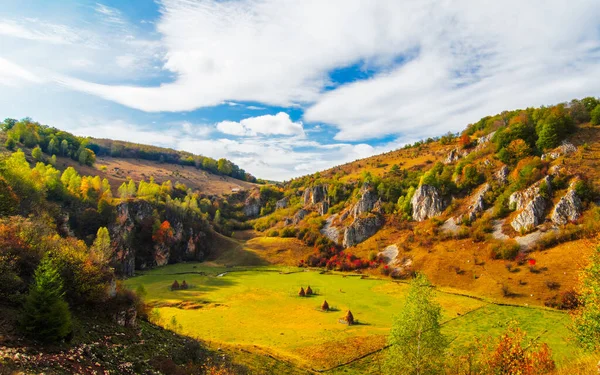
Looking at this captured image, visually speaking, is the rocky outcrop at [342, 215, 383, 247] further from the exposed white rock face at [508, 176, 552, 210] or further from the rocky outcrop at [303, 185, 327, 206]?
the exposed white rock face at [508, 176, 552, 210]

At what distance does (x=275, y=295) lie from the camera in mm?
69750

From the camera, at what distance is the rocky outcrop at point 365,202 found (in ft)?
410

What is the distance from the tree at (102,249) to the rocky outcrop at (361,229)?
74.0 metres

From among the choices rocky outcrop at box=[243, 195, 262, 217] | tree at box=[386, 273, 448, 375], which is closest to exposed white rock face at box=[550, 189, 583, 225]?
tree at box=[386, 273, 448, 375]

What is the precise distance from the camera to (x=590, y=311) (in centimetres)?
Answer: 2266

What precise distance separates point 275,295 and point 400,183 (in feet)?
262

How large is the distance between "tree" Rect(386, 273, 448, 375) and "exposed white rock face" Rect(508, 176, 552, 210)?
250 ft

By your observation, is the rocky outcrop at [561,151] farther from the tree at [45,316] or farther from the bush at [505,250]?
the tree at [45,316]

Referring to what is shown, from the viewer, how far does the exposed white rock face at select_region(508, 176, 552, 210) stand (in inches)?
3342

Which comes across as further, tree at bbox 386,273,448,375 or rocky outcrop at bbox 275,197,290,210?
rocky outcrop at bbox 275,197,290,210

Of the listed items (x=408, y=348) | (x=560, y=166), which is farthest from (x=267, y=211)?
(x=408, y=348)

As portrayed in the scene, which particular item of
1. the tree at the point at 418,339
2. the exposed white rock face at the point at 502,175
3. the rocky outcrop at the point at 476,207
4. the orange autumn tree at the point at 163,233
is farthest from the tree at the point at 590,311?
the orange autumn tree at the point at 163,233

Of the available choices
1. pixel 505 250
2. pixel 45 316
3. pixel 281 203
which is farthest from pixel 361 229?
pixel 45 316

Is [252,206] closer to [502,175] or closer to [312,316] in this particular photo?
[502,175]
